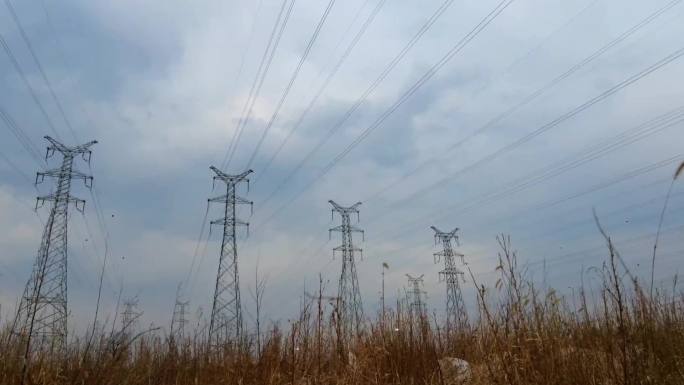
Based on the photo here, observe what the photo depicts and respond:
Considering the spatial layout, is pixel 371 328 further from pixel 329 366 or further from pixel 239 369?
pixel 239 369

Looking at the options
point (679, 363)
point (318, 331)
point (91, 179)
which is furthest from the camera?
point (91, 179)

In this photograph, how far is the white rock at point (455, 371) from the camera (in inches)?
271

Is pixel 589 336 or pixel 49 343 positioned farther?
pixel 49 343

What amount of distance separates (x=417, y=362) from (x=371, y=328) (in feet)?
2.99

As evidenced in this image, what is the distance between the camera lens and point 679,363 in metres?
5.58

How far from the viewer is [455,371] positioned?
746 centimetres

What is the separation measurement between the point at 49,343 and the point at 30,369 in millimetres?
1247

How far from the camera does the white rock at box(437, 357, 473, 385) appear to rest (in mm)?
6875

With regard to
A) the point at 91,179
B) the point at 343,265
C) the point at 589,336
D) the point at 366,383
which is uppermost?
the point at 91,179

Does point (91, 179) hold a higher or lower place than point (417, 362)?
higher

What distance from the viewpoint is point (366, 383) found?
7070 millimetres

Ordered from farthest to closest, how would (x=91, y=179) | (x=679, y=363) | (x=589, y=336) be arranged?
(x=91, y=179) < (x=589, y=336) < (x=679, y=363)

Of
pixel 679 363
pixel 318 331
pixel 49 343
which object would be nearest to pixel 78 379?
pixel 49 343

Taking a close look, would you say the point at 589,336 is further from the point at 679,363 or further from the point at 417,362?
the point at 417,362
